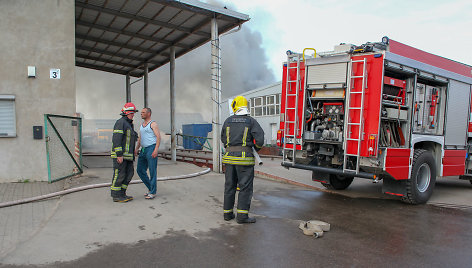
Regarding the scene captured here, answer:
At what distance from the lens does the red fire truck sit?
219 inches

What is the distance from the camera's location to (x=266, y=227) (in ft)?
14.9

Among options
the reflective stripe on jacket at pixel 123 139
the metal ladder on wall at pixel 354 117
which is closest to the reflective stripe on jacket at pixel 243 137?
the reflective stripe on jacket at pixel 123 139

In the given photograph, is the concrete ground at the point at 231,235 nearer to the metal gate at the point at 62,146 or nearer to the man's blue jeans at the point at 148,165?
the man's blue jeans at the point at 148,165

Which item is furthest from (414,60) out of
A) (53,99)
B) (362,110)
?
(53,99)

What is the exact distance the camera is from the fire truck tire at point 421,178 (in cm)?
607

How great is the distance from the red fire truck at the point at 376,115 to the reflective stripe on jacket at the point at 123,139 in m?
2.90

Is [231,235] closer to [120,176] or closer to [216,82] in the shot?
[120,176]

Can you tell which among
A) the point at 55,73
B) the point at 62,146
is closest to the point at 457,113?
the point at 62,146

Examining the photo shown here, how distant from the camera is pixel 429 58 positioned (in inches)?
270

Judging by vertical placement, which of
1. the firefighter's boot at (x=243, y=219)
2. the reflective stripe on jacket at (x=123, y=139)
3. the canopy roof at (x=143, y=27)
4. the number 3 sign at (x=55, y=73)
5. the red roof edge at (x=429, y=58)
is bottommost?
the firefighter's boot at (x=243, y=219)

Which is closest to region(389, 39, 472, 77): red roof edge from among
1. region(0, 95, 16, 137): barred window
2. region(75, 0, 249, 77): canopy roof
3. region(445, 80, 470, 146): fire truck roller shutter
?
region(445, 80, 470, 146): fire truck roller shutter

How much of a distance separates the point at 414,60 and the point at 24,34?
7.84m

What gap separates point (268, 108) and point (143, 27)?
52.2 ft

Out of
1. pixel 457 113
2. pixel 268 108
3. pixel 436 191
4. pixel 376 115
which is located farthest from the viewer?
pixel 268 108
